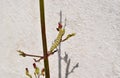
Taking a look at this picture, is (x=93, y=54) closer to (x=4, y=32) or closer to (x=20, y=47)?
(x=20, y=47)

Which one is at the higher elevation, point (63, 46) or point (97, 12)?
point (97, 12)

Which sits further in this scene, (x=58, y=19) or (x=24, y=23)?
(x=24, y=23)

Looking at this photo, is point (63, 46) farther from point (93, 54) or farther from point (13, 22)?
point (13, 22)

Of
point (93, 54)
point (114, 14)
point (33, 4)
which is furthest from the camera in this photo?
point (33, 4)

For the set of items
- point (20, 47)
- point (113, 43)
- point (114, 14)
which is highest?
point (114, 14)

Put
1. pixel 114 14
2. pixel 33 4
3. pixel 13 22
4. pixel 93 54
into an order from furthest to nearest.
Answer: pixel 13 22, pixel 33 4, pixel 93 54, pixel 114 14

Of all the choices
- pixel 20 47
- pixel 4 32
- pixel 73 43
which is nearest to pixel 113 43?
pixel 73 43
